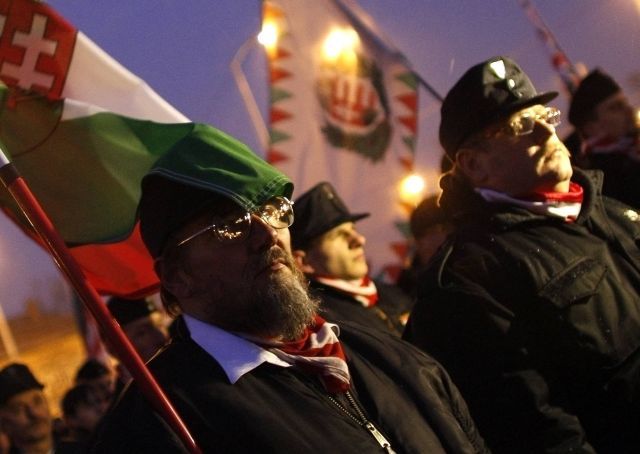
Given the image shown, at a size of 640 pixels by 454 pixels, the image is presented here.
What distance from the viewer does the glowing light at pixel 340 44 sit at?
6969 mm

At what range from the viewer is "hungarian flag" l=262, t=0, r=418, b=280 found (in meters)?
6.86

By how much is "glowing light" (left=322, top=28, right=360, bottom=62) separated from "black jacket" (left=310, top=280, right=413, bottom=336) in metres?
1.92

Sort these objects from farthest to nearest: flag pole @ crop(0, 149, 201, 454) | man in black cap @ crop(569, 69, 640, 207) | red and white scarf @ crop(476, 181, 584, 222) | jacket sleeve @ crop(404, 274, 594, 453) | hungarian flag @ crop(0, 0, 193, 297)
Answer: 1. man in black cap @ crop(569, 69, 640, 207)
2. hungarian flag @ crop(0, 0, 193, 297)
3. red and white scarf @ crop(476, 181, 584, 222)
4. jacket sleeve @ crop(404, 274, 594, 453)
5. flag pole @ crop(0, 149, 201, 454)

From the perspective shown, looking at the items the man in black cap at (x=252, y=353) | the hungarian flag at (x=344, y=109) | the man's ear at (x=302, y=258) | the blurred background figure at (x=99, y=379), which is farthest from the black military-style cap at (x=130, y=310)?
the man in black cap at (x=252, y=353)

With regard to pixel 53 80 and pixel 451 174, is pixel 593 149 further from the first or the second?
pixel 53 80

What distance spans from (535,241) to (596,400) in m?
0.55

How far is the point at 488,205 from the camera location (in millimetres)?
3613

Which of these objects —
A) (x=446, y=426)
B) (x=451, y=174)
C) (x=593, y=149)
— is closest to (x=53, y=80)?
(x=451, y=174)

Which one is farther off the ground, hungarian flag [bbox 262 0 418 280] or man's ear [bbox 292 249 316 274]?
hungarian flag [bbox 262 0 418 280]

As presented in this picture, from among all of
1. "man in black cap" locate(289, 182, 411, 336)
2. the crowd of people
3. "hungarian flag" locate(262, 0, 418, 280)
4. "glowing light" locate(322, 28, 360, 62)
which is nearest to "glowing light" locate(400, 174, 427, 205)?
"hungarian flag" locate(262, 0, 418, 280)

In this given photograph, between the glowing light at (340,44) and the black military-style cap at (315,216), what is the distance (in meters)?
1.75

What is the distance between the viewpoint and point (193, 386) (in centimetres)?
252

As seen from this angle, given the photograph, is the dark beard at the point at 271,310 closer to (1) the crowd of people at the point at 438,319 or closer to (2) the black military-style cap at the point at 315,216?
(1) the crowd of people at the point at 438,319

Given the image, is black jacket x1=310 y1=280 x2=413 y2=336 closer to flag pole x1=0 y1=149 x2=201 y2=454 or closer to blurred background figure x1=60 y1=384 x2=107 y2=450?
blurred background figure x1=60 y1=384 x2=107 y2=450
